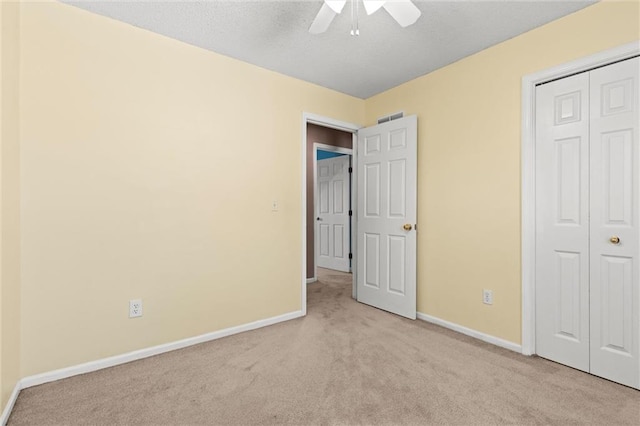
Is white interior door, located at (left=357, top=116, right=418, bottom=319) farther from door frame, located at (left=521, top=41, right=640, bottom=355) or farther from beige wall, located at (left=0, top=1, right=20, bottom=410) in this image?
beige wall, located at (left=0, top=1, right=20, bottom=410)

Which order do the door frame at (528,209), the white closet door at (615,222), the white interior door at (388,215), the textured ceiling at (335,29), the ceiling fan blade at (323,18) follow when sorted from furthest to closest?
the white interior door at (388,215) → the door frame at (528,209) → the textured ceiling at (335,29) → the white closet door at (615,222) → the ceiling fan blade at (323,18)

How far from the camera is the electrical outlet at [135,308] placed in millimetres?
2367

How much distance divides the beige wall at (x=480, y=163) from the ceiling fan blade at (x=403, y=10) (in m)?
1.24

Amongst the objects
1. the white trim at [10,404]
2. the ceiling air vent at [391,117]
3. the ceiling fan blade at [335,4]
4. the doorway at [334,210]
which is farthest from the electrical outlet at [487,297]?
the white trim at [10,404]

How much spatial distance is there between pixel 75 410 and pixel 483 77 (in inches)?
142

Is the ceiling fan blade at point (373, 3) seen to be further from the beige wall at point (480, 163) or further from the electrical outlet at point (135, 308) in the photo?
the electrical outlet at point (135, 308)

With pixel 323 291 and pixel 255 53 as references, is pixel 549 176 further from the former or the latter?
pixel 323 291

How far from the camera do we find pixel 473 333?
279cm

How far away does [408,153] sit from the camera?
3277mm

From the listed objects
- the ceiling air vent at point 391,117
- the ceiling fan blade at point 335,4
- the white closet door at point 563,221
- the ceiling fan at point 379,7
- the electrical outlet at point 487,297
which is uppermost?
the ceiling fan at point 379,7

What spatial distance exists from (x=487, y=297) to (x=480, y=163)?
113cm

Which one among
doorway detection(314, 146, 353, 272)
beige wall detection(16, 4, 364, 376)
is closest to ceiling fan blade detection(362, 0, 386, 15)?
beige wall detection(16, 4, 364, 376)

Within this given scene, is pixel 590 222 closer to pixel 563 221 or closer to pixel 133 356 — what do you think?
→ pixel 563 221

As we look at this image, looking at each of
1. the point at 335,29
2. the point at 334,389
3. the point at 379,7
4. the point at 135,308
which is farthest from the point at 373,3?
the point at 135,308
